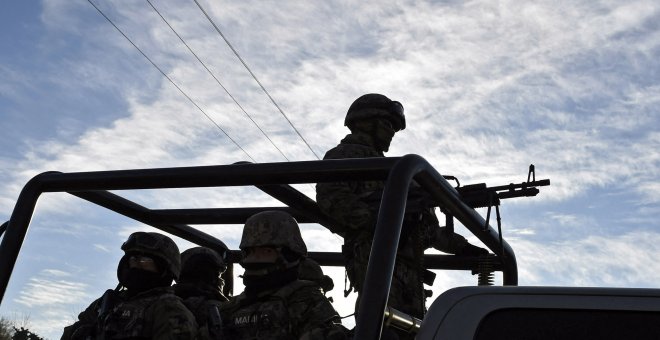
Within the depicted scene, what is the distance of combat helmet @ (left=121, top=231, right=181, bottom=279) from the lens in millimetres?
4320

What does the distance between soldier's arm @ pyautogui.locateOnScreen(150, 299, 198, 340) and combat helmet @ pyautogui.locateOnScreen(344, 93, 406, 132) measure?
1887 mm

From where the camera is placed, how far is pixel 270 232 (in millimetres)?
4043

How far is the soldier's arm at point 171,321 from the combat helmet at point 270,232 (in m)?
0.44

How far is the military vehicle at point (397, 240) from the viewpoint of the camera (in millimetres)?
2279

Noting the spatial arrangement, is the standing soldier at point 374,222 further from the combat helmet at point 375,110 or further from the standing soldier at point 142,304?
the standing soldier at point 142,304

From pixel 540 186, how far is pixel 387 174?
150 centimetres

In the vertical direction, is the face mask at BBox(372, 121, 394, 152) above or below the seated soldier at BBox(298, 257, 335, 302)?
above

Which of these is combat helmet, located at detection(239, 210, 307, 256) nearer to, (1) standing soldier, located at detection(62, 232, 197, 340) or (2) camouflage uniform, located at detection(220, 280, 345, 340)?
(2) camouflage uniform, located at detection(220, 280, 345, 340)


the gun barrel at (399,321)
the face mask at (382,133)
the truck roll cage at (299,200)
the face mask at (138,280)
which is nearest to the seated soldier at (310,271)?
the truck roll cage at (299,200)

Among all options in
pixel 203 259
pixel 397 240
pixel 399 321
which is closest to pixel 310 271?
pixel 203 259

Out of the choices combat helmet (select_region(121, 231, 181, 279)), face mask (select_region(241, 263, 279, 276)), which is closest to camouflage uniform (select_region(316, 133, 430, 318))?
face mask (select_region(241, 263, 279, 276))

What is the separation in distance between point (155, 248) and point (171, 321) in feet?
1.55

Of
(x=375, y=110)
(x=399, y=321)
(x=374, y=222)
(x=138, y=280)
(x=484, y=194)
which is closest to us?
(x=399, y=321)

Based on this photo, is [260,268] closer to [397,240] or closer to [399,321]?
[399,321]
